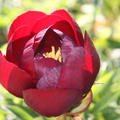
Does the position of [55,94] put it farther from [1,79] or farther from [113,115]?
[113,115]

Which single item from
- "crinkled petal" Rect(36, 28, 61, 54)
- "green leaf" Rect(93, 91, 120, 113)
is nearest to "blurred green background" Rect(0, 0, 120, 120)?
"green leaf" Rect(93, 91, 120, 113)

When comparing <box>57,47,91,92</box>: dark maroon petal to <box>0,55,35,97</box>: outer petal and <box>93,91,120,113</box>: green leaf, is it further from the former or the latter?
<box>93,91,120,113</box>: green leaf

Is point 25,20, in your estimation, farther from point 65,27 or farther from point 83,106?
point 83,106

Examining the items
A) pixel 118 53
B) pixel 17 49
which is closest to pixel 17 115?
pixel 17 49

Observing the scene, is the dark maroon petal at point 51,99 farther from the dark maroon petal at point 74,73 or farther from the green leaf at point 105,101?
the green leaf at point 105,101

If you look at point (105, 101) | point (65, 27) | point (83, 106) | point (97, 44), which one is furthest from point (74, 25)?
point (97, 44)

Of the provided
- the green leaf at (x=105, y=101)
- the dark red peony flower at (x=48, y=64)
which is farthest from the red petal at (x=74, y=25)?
the green leaf at (x=105, y=101)
